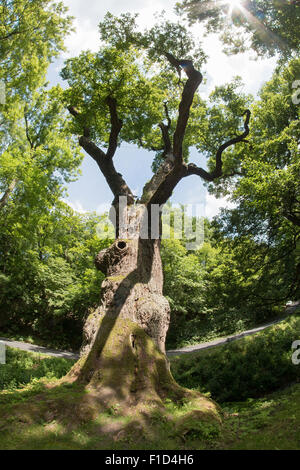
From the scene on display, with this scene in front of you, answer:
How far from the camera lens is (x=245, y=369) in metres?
8.65

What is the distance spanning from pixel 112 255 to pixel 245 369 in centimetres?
513

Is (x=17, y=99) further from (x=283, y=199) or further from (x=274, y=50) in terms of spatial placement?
(x=283, y=199)

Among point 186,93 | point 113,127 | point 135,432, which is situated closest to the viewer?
point 135,432

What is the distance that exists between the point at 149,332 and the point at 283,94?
15616 millimetres

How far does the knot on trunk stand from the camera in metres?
7.46

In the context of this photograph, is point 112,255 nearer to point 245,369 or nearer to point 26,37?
point 245,369

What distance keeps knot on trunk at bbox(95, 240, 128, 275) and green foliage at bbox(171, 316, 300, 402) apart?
4284 millimetres

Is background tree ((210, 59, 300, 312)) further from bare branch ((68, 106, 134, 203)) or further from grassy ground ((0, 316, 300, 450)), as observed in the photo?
grassy ground ((0, 316, 300, 450))

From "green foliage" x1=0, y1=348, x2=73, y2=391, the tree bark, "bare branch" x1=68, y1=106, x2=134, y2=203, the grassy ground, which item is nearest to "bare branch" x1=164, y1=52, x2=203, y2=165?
"bare branch" x1=68, y1=106, x2=134, y2=203

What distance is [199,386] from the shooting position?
28.8 ft

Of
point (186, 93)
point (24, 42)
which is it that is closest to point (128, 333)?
point (186, 93)

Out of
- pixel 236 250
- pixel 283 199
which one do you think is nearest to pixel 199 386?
pixel 236 250

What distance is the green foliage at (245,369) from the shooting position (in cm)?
803
